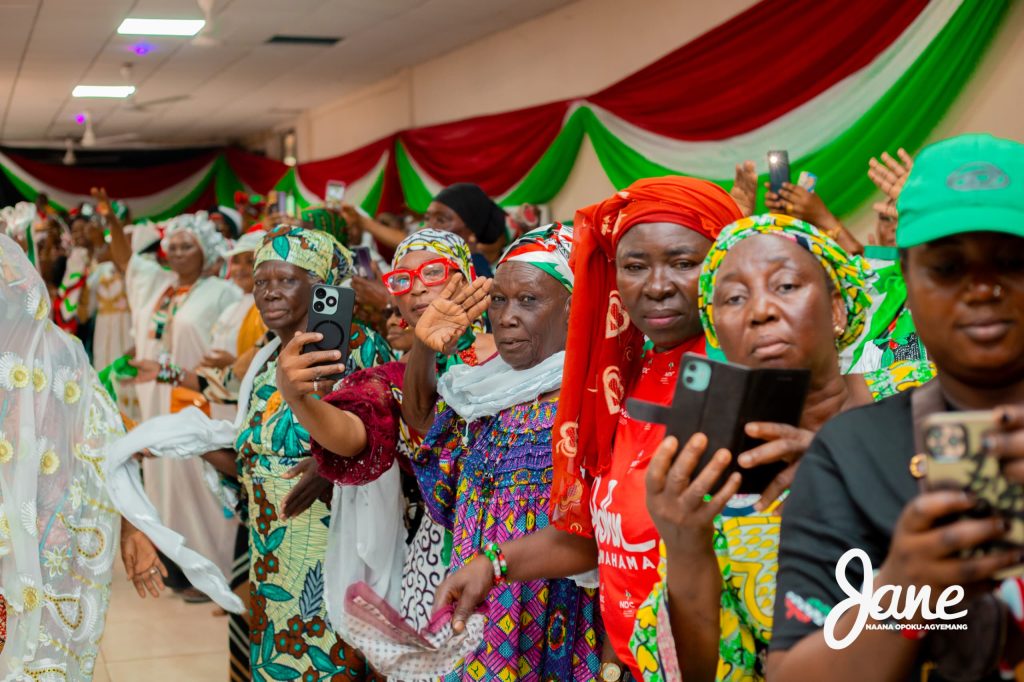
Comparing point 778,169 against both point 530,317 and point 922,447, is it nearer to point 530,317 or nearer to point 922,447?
point 530,317

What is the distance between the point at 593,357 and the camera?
1.96 m

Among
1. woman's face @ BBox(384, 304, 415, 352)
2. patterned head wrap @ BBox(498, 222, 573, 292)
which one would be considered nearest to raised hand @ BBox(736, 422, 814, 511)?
patterned head wrap @ BBox(498, 222, 573, 292)

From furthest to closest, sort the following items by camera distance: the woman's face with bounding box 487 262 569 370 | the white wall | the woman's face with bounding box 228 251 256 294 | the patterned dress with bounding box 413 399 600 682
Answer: the woman's face with bounding box 228 251 256 294
the white wall
the woman's face with bounding box 487 262 569 370
the patterned dress with bounding box 413 399 600 682

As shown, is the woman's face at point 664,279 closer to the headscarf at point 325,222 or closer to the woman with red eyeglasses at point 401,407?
the woman with red eyeglasses at point 401,407

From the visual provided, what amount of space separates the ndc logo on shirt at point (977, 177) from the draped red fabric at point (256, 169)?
13.5m

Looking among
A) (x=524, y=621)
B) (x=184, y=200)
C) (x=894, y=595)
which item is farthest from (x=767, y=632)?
(x=184, y=200)

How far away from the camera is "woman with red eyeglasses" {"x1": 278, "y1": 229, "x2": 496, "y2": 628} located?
99.3 inches


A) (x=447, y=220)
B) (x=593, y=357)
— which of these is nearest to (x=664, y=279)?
(x=593, y=357)

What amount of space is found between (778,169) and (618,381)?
193 cm

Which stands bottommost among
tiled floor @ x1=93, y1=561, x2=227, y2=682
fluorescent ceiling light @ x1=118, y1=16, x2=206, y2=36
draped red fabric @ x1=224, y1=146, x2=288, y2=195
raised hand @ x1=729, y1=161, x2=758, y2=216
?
tiled floor @ x1=93, y1=561, x2=227, y2=682

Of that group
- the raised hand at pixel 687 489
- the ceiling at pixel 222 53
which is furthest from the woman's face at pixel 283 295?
the ceiling at pixel 222 53

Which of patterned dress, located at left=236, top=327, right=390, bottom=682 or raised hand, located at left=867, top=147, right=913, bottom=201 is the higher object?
raised hand, located at left=867, top=147, right=913, bottom=201

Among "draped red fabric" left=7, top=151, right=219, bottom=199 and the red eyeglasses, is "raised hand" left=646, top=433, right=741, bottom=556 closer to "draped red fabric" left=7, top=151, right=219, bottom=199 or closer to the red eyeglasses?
the red eyeglasses

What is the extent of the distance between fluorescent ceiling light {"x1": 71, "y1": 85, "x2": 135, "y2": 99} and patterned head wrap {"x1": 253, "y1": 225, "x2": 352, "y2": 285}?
975 centimetres
